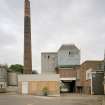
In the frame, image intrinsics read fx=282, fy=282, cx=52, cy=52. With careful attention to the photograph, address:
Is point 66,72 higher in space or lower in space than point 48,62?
lower

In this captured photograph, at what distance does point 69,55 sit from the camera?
84312mm

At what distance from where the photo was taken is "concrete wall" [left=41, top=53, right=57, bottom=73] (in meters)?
86.1

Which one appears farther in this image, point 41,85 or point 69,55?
point 69,55

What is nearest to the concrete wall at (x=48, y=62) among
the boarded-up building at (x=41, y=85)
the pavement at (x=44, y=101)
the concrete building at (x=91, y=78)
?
the concrete building at (x=91, y=78)

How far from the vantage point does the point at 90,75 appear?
61.8 meters

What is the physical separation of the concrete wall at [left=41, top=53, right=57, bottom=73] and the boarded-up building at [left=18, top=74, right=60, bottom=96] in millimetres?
31066

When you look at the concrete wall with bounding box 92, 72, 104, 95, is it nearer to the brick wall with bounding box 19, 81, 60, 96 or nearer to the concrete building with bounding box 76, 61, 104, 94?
the concrete building with bounding box 76, 61, 104, 94

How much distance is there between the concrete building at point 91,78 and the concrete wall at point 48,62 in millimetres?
14340

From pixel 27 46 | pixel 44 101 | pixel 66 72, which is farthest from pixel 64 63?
pixel 44 101

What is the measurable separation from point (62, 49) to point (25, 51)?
20647 millimetres

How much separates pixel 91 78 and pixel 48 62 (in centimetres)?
2773

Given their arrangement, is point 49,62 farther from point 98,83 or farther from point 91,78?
point 98,83

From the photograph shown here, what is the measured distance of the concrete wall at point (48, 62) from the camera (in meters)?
86.1

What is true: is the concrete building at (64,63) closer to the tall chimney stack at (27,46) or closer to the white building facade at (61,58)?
the white building facade at (61,58)
